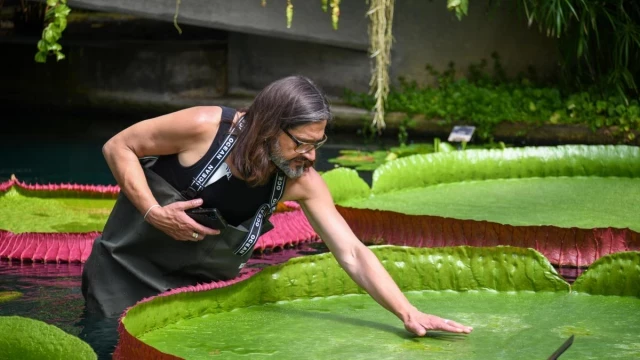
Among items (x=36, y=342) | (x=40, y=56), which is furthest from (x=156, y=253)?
(x=40, y=56)

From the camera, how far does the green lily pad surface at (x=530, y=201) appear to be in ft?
14.1

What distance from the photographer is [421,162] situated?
16.6 feet

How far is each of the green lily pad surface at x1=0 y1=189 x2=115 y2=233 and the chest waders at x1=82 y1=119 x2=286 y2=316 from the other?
111 cm

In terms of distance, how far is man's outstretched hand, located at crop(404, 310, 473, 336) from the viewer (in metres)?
2.68

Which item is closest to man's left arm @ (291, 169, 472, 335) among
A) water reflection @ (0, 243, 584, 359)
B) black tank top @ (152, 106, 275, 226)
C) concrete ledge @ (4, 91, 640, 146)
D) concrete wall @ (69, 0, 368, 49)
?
black tank top @ (152, 106, 275, 226)

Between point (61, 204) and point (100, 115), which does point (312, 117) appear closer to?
point (61, 204)

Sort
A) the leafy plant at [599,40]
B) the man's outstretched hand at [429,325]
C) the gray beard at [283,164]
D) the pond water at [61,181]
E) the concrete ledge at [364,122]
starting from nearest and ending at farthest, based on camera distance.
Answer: the man's outstretched hand at [429,325] → the gray beard at [283,164] → the pond water at [61,181] → the leafy plant at [599,40] → the concrete ledge at [364,122]

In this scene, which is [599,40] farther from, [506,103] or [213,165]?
[213,165]

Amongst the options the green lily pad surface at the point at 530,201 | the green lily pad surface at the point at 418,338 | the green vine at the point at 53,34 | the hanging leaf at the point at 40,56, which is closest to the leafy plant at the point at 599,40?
the green lily pad surface at the point at 530,201

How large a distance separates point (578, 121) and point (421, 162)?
318 centimetres

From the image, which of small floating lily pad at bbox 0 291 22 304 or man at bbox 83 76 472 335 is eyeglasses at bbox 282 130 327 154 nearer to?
man at bbox 83 76 472 335

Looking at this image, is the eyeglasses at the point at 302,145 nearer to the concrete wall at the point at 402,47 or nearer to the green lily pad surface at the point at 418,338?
the green lily pad surface at the point at 418,338

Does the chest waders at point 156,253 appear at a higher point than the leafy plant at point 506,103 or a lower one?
lower

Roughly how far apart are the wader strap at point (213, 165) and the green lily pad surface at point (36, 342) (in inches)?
32.3
